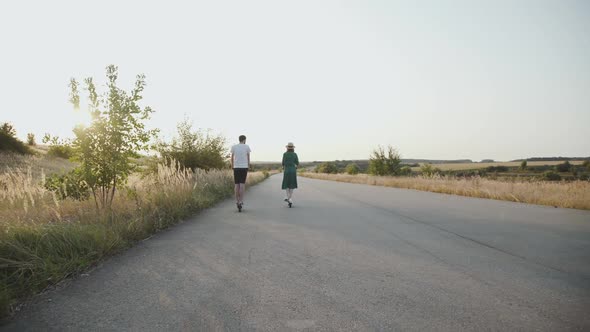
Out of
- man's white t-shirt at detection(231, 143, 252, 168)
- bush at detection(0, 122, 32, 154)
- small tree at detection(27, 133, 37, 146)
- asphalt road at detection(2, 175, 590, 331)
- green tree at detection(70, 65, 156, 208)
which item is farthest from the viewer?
small tree at detection(27, 133, 37, 146)

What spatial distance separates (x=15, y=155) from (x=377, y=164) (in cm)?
3978

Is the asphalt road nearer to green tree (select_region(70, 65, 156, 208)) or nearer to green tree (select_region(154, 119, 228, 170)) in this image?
green tree (select_region(70, 65, 156, 208))

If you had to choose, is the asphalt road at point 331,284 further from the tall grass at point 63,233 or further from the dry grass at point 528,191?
the dry grass at point 528,191

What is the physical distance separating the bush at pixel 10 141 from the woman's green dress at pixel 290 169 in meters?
22.9

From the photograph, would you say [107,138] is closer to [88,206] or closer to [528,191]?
[88,206]

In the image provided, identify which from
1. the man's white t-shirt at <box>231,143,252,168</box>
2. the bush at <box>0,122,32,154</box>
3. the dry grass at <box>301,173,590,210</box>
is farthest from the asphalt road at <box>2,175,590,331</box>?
the bush at <box>0,122,32,154</box>

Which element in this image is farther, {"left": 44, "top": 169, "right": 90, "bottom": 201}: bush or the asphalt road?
{"left": 44, "top": 169, "right": 90, "bottom": 201}: bush

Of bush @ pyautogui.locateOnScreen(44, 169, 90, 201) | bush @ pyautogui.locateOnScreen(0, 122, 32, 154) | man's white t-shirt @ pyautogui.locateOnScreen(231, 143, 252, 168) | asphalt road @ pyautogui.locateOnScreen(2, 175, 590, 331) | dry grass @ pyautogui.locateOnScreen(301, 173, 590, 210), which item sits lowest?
asphalt road @ pyautogui.locateOnScreen(2, 175, 590, 331)

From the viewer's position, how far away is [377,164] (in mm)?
47031

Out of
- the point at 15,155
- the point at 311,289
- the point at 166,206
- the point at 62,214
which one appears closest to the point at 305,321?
the point at 311,289

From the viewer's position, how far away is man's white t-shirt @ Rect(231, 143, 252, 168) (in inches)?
431

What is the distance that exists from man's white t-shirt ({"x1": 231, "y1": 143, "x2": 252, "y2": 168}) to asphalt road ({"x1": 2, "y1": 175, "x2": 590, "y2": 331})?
13.6 feet

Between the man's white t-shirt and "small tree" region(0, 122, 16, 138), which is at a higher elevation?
"small tree" region(0, 122, 16, 138)

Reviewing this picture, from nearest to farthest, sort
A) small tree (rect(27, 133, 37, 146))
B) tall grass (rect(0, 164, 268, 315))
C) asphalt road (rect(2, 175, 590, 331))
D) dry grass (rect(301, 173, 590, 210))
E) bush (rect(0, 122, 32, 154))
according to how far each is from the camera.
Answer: asphalt road (rect(2, 175, 590, 331)) < tall grass (rect(0, 164, 268, 315)) < dry grass (rect(301, 173, 590, 210)) < bush (rect(0, 122, 32, 154)) < small tree (rect(27, 133, 37, 146))
